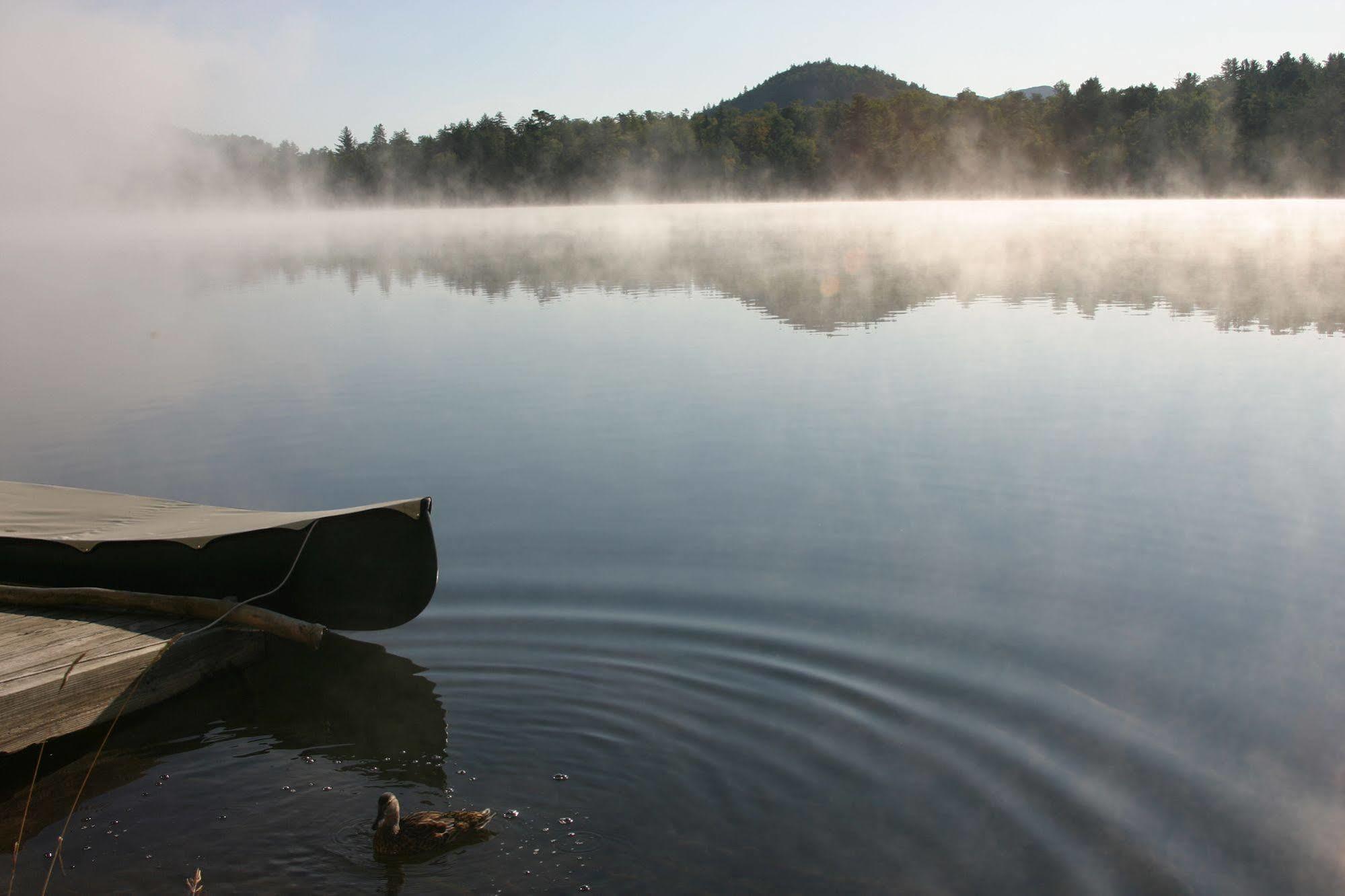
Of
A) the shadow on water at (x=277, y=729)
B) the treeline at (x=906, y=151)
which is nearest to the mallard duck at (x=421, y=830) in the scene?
the shadow on water at (x=277, y=729)

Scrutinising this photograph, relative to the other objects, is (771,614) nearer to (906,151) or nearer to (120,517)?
(120,517)

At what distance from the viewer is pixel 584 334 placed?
2495 centimetres

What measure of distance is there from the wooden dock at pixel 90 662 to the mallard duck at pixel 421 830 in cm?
236

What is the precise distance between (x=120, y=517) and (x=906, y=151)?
14497cm

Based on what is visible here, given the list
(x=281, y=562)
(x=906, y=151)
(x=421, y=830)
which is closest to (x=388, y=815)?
(x=421, y=830)

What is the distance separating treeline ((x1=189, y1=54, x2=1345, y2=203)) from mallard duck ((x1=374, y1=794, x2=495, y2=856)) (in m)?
116

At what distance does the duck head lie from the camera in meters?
5.66

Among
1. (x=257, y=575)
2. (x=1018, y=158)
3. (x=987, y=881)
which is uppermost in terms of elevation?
(x=1018, y=158)

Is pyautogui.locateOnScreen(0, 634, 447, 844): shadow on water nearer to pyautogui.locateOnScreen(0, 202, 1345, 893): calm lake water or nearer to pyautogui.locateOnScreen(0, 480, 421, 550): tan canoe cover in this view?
pyautogui.locateOnScreen(0, 202, 1345, 893): calm lake water

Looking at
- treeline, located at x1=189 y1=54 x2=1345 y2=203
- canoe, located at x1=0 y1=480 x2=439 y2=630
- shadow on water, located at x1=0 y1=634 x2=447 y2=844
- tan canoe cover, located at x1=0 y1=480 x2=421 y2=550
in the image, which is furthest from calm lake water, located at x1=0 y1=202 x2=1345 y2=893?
treeline, located at x1=189 y1=54 x2=1345 y2=203

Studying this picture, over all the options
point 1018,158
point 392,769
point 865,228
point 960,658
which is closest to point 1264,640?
point 960,658

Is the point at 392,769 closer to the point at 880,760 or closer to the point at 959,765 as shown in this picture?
the point at 880,760

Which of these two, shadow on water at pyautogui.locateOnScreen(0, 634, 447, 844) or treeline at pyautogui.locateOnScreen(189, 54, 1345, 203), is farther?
treeline at pyautogui.locateOnScreen(189, 54, 1345, 203)

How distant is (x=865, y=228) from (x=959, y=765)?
69.5 m
